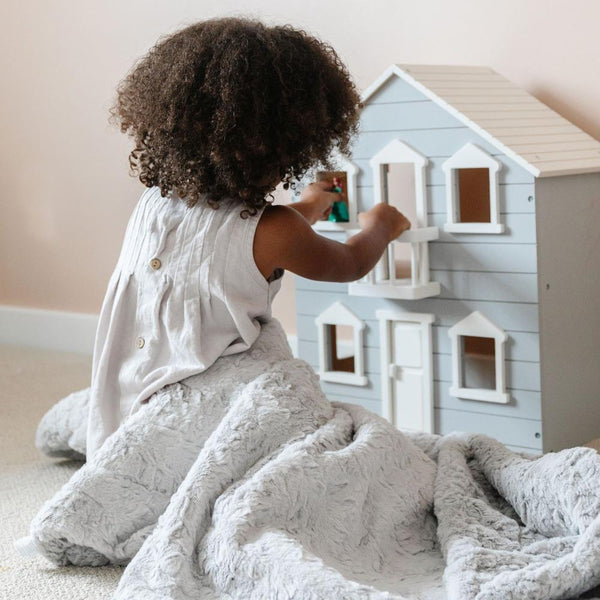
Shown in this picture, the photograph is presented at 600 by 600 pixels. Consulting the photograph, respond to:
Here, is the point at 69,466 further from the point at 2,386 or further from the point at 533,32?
the point at 533,32

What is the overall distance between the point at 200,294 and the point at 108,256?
4.13 feet

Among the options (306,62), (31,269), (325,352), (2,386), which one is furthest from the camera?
(31,269)

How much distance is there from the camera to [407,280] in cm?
149

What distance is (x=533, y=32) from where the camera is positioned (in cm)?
157

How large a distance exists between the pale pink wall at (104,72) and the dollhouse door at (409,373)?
1.46 ft

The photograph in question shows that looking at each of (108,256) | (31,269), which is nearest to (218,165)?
(108,256)

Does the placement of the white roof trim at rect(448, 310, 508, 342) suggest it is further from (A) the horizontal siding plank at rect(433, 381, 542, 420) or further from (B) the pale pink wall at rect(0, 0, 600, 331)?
(B) the pale pink wall at rect(0, 0, 600, 331)

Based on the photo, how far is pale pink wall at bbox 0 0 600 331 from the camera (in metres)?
1.57

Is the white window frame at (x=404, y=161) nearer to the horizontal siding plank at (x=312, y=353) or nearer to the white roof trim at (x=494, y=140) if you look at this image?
the white roof trim at (x=494, y=140)

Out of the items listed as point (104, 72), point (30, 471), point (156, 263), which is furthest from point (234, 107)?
point (104, 72)

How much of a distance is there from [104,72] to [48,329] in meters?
0.69

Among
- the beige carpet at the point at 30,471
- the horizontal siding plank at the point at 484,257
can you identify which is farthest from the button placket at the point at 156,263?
the horizontal siding plank at the point at 484,257

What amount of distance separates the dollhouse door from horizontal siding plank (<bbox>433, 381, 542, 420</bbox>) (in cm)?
2

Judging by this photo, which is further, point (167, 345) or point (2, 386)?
point (2, 386)
